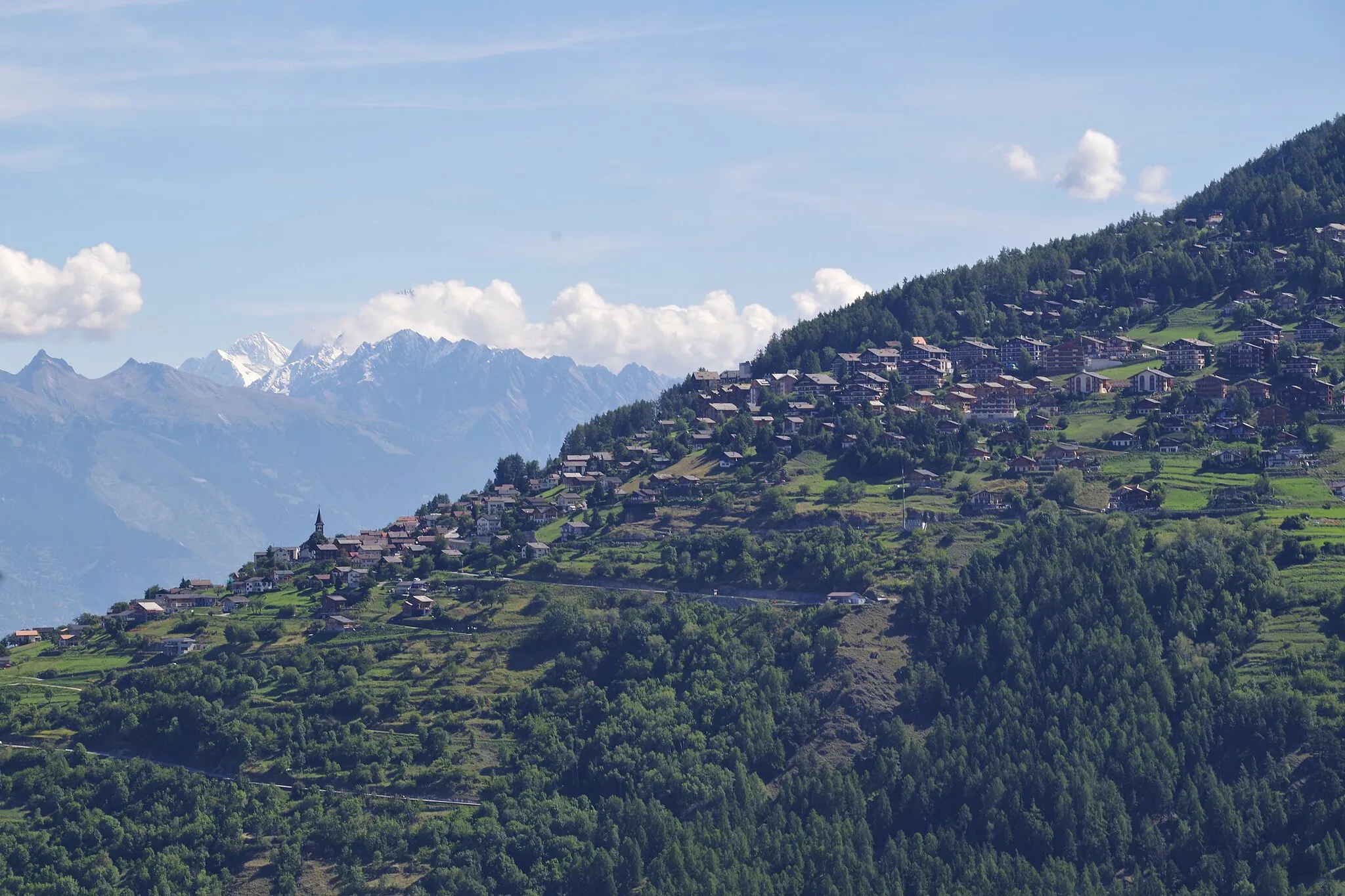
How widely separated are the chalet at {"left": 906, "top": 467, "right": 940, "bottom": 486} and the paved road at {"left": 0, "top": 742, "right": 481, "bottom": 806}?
55.2 meters

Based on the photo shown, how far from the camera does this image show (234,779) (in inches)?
5044

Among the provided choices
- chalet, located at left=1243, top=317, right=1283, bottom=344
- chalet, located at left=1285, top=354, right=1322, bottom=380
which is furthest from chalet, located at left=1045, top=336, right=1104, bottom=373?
chalet, located at left=1285, top=354, right=1322, bottom=380

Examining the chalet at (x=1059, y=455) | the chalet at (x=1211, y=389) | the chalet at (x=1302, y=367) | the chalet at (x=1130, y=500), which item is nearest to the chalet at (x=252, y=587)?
the chalet at (x=1059, y=455)

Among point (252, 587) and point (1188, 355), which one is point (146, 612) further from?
point (1188, 355)

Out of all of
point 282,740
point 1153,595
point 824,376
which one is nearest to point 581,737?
point 282,740

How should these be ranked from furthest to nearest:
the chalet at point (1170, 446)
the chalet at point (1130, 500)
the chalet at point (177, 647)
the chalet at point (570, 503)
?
the chalet at point (570, 503) < the chalet at point (1170, 446) < the chalet at point (177, 647) < the chalet at point (1130, 500)

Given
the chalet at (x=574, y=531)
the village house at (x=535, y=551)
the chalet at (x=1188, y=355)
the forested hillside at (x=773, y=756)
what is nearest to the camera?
the forested hillside at (x=773, y=756)

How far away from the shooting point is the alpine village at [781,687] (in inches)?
4439

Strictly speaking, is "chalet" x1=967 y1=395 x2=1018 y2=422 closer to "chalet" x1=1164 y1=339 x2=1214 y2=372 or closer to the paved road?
"chalet" x1=1164 y1=339 x2=1214 y2=372

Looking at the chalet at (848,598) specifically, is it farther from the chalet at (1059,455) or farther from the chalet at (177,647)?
the chalet at (177,647)

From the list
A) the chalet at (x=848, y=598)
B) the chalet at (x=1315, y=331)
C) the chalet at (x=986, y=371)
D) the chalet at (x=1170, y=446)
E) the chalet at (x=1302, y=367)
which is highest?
the chalet at (x=986, y=371)

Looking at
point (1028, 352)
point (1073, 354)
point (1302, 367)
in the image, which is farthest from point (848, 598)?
point (1028, 352)

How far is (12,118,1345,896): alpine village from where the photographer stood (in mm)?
112750

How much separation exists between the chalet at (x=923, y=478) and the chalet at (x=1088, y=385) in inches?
1130
